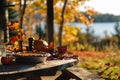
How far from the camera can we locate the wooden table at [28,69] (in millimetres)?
5398

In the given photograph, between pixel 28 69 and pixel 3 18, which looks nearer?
pixel 28 69

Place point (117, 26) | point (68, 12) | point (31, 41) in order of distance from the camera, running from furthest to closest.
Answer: point (117, 26)
point (68, 12)
point (31, 41)

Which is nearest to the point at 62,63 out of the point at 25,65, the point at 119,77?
the point at 25,65

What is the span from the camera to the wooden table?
5.40 metres

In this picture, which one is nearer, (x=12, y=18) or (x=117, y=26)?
(x=12, y=18)

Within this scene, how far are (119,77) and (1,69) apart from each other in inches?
169

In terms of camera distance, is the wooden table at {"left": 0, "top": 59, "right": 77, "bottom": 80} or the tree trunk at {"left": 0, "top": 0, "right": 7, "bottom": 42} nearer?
the wooden table at {"left": 0, "top": 59, "right": 77, "bottom": 80}

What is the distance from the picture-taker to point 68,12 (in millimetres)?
25500

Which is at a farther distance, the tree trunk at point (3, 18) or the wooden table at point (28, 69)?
the tree trunk at point (3, 18)

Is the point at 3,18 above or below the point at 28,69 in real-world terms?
above

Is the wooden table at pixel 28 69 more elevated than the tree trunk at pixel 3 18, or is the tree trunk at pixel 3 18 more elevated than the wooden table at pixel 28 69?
the tree trunk at pixel 3 18

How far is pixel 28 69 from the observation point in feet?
18.4

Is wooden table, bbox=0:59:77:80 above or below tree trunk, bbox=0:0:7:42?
below

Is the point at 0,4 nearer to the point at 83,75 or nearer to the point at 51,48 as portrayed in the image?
the point at 51,48
